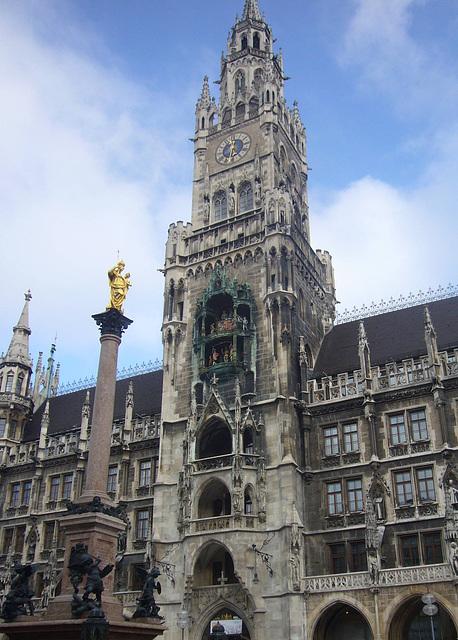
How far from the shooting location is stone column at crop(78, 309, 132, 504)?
24.5m

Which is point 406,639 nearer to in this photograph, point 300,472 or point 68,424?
point 300,472

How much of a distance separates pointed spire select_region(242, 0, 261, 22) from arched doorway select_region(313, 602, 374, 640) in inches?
1731

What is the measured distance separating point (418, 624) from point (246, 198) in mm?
26983

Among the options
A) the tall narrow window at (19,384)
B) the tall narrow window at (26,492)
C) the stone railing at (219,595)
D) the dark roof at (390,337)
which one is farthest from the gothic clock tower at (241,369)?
the tall narrow window at (19,384)

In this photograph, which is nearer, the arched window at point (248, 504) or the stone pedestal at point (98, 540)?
the stone pedestal at point (98, 540)

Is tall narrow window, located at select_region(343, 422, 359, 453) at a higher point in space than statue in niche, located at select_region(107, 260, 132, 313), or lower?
lower

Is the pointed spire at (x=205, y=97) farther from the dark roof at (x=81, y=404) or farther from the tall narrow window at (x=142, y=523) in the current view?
the tall narrow window at (x=142, y=523)

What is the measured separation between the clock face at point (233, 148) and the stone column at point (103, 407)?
72.5 feet

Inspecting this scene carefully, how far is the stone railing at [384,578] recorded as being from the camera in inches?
1136

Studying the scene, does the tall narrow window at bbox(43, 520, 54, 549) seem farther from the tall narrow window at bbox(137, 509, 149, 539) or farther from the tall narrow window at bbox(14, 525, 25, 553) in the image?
the tall narrow window at bbox(137, 509, 149, 539)

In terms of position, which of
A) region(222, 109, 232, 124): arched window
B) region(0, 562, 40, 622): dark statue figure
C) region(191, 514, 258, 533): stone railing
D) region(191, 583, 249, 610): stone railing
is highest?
region(222, 109, 232, 124): arched window

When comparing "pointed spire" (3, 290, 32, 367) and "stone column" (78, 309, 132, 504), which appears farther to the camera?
"pointed spire" (3, 290, 32, 367)

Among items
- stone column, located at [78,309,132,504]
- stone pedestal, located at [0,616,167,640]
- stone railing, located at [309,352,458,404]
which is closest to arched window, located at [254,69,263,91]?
stone railing, located at [309,352,458,404]

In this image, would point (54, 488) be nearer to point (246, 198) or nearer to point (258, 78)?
point (246, 198)
